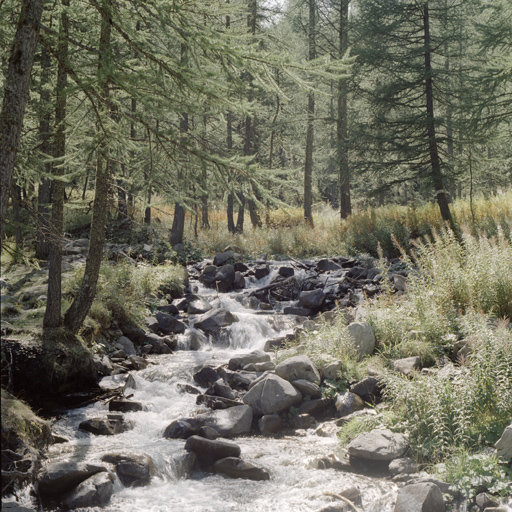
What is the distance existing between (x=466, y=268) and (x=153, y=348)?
583 cm

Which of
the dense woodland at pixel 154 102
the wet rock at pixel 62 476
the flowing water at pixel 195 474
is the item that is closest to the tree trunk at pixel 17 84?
the dense woodland at pixel 154 102

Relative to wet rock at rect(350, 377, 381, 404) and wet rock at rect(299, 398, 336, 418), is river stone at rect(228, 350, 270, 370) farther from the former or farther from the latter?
wet rock at rect(350, 377, 381, 404)

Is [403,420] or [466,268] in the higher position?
[466,268]

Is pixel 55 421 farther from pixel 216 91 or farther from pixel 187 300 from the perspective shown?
pixel 187 300

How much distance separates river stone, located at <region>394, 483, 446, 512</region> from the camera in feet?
12.5

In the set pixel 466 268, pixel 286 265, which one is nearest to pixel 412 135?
pixel 286 265

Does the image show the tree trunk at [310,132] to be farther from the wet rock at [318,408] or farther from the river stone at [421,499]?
the river stone at [421,499]

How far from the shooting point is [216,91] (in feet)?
16.7

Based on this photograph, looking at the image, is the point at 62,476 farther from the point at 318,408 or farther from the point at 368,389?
the point at 368,389

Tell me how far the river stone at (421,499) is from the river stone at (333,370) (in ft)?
8.93

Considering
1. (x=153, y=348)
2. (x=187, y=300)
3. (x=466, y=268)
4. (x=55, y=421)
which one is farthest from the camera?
(x=187, y=300)

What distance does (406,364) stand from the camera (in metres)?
6.29

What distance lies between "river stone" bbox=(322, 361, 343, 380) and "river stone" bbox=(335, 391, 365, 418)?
448mm

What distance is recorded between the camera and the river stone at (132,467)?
471 cm
